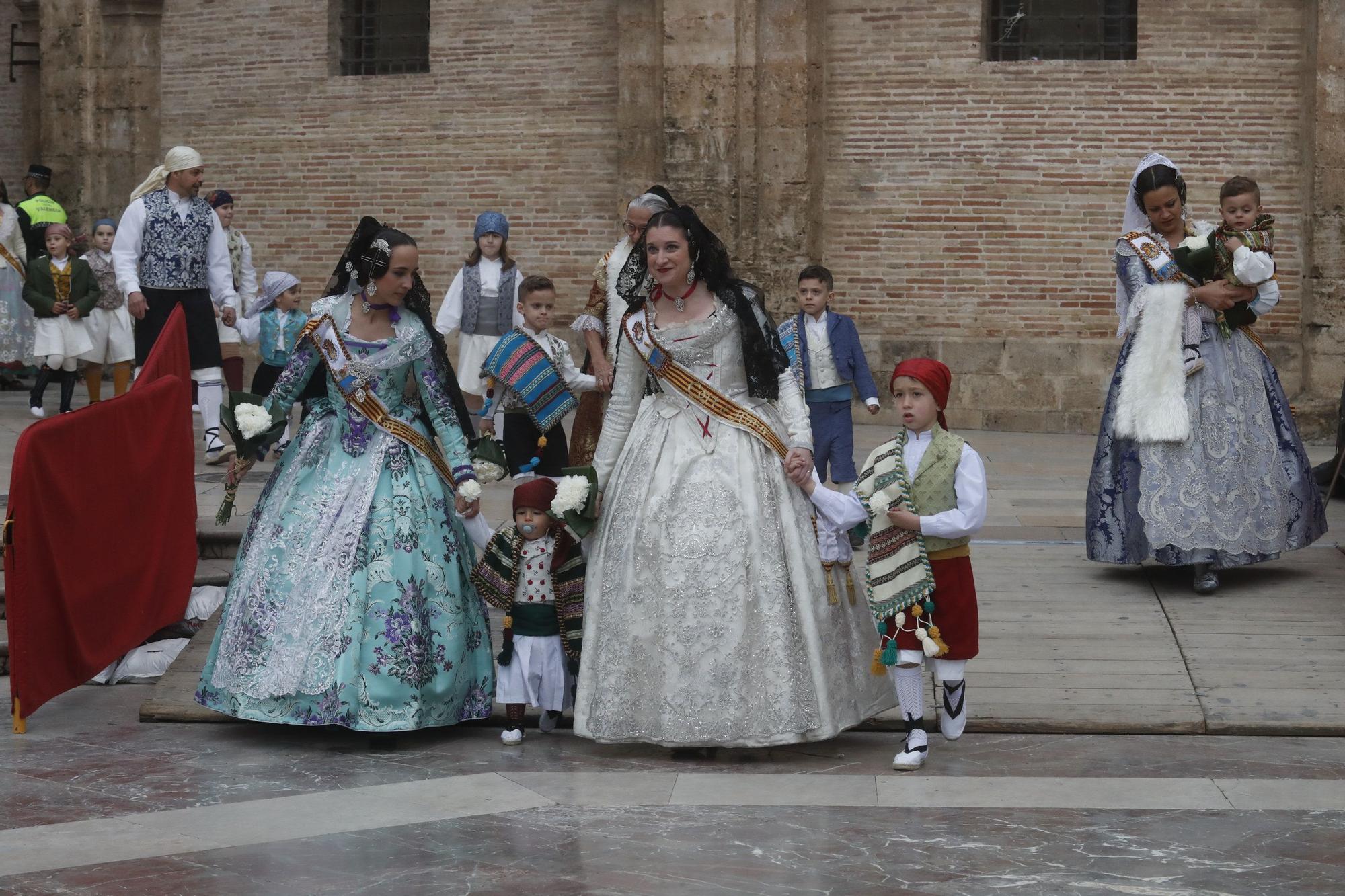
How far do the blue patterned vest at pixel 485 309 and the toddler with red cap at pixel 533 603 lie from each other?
5.52m

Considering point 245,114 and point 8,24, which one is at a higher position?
point 8,24

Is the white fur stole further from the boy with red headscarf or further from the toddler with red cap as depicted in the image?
the toddler with red cap

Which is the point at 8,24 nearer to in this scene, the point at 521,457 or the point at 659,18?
the point at 659,18

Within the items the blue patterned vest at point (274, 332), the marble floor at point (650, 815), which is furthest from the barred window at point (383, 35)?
the marble floor at point (650, 815)

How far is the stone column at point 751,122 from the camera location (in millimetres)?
14469

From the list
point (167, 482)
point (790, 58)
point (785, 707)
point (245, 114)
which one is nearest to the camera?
point (785, 707)

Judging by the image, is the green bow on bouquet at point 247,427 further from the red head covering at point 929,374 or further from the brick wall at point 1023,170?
the brick wall at point 1023,170

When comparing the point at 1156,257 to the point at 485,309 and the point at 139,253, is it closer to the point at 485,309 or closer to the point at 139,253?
the point at 485,309

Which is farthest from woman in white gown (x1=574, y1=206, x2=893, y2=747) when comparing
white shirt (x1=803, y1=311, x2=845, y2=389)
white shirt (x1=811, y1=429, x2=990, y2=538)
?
white shirt (x1=803, y1=311, x2=845, y2=389)

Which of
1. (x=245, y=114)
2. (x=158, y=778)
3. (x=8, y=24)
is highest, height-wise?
(x=8, y=24)

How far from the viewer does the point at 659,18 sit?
48.5ft

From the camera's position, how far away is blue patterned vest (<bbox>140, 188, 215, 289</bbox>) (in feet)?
35.4

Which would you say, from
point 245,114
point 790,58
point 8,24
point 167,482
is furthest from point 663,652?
point 8,24

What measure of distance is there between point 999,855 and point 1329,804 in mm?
1202
